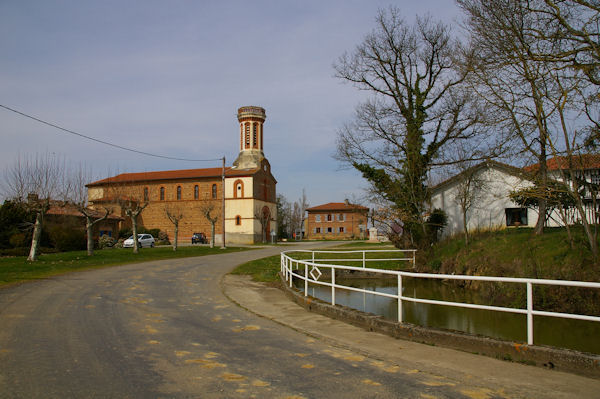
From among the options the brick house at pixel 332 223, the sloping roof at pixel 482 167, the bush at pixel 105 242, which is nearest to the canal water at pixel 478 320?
the sloping roof at pixel 482 167

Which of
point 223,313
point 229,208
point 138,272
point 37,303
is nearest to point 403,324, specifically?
point 223,313

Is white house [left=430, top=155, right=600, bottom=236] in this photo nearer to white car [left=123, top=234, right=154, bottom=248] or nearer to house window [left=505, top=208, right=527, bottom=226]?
house window [left=505, top=208, right=527, bottom=226]

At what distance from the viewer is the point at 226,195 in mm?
63781

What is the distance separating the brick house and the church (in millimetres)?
24574

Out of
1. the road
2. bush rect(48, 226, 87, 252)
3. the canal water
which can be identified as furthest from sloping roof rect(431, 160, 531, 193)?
bush rect(48, 226, 87, 252)

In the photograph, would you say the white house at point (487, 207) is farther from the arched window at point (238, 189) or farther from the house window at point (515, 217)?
the arched window at point (238, 189)

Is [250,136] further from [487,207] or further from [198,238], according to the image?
[487,207]

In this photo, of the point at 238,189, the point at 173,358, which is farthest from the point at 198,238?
the point at 173,358

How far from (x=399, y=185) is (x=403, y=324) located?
1846 cm

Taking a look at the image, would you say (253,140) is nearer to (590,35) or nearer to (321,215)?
(321,215)

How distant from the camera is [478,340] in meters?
6.56

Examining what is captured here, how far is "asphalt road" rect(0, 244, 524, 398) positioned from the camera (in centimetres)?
478

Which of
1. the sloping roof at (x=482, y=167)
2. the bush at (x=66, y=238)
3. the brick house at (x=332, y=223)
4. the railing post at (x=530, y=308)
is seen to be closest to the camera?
the railing post at (x=530, y=308)

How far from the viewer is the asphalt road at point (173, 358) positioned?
4.78 meters
